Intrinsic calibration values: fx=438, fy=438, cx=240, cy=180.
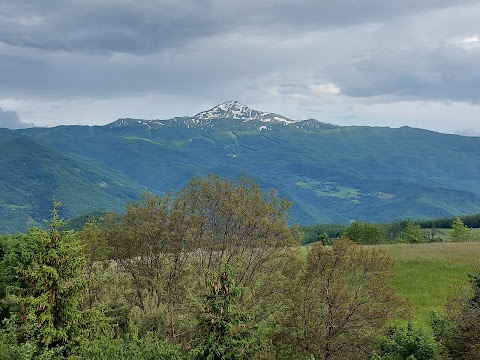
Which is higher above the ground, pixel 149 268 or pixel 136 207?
pixel 136 207

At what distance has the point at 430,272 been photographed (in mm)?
54094

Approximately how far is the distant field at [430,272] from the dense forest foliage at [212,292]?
630 inches

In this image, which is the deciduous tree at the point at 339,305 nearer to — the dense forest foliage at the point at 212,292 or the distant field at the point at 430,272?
the dense forest foliage at the point at 212,292

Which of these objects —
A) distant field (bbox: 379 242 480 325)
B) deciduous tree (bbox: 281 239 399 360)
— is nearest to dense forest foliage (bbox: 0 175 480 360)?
deciduous tree (bbox: 281 239 399 360)

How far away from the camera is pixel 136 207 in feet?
122

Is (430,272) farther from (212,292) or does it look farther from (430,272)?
(212,292)

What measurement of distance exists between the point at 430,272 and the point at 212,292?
43036 mm

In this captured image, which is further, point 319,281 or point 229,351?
point 319,281

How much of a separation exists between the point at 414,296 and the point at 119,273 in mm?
31307

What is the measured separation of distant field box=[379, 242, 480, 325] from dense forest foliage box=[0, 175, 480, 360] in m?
16.0

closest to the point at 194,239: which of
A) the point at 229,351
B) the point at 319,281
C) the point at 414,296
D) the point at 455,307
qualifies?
the point at 319,281

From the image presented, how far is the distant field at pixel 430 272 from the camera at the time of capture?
45.7 meters

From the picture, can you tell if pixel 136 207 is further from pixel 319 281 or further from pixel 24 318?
pixel 319 281

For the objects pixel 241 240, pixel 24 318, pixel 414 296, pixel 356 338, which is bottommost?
pixel 414 296
